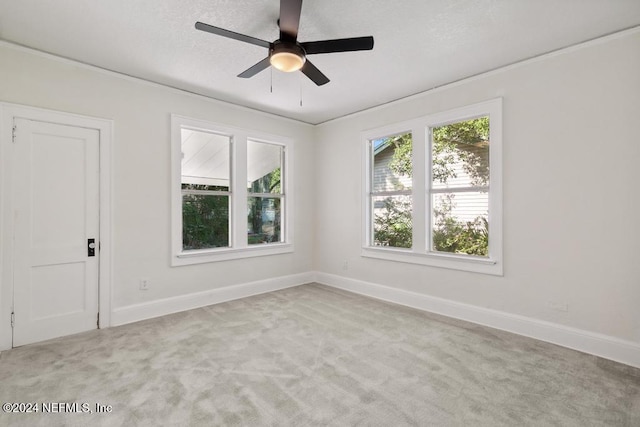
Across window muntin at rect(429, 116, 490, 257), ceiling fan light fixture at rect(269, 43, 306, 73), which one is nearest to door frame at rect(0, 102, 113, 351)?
ceiling fan light fixture at rect(269, 43, 306, 73)

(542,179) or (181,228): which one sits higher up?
(542,179)

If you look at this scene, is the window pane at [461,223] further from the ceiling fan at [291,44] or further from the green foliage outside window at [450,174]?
the ceiling fan at [291,44]

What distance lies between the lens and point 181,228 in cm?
406

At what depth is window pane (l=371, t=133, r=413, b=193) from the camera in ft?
14.6

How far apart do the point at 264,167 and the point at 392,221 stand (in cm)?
224

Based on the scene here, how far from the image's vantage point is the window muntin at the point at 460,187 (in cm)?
370

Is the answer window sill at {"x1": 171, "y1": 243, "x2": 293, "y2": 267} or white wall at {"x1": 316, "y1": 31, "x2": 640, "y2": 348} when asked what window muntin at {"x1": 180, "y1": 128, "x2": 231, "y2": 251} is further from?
white wall at {"x1": 316, "y1": 31, "x2": 640, "y2": 348}

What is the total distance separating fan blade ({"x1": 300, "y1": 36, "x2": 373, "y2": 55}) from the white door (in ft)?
8.61

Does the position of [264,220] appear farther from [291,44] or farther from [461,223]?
[291,44]

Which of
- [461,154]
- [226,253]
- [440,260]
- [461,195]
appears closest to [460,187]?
[461,195]

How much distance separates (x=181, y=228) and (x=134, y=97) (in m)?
1.66

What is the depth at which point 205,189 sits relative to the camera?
4.39 m

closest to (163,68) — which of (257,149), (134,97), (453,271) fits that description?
(134,97)

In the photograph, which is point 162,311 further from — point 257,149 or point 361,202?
point 361,202
